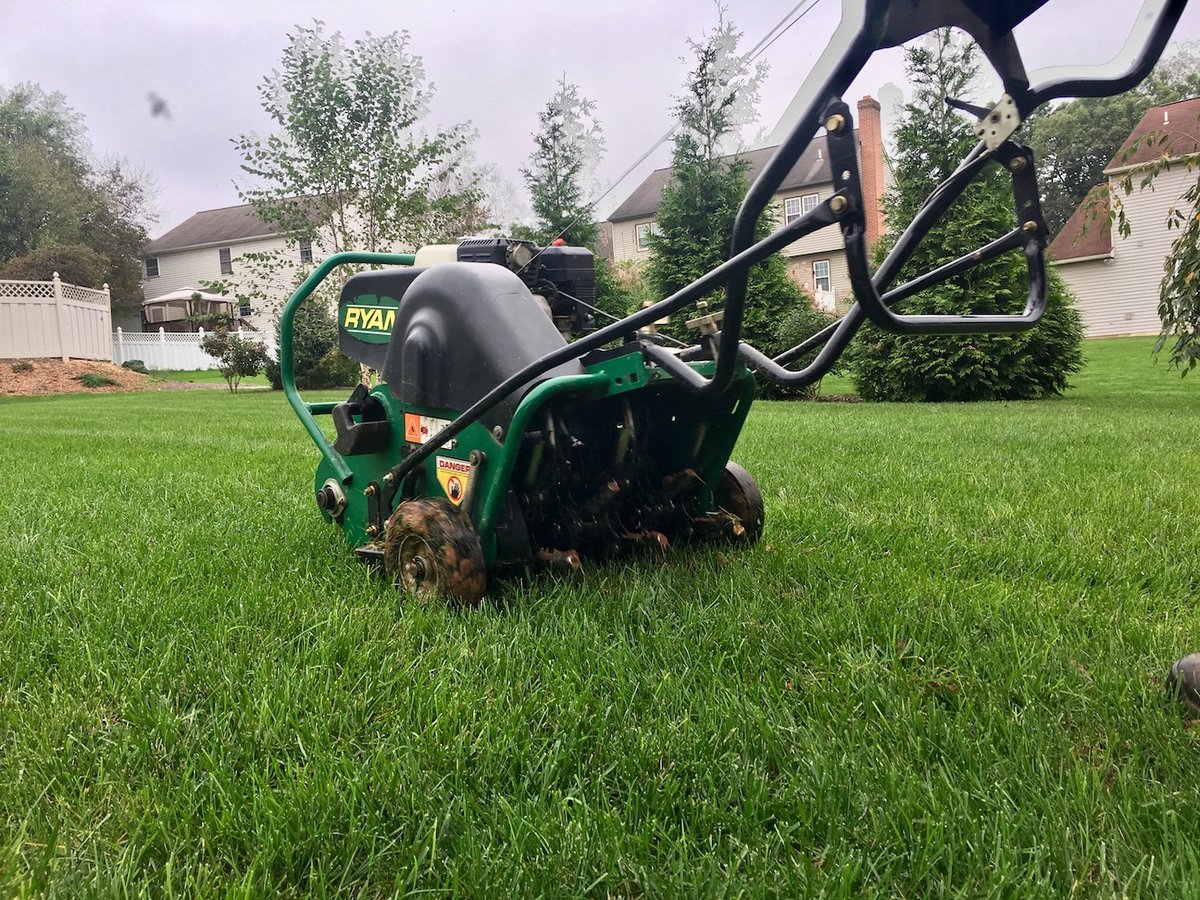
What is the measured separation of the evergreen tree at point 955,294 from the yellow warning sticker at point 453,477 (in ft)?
30.9

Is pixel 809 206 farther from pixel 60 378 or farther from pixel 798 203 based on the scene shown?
pixel 60 378

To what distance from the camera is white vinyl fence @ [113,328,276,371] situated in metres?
28.5

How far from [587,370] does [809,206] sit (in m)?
22.9

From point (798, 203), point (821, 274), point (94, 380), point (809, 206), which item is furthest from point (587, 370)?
point (821, 274)

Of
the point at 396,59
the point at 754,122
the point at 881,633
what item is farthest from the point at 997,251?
the point at 396,59

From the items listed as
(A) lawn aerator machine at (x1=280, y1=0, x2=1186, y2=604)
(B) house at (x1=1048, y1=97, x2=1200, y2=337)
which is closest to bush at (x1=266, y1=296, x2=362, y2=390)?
(A) lawn aerator machine at (x1=280, y1=0, x2=1186, y2=604)

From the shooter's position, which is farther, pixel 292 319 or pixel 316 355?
pixel 316 355

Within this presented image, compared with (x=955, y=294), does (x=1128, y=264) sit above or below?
above

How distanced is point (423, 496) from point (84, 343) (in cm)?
2420

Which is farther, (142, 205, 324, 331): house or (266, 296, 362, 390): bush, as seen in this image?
(142, 205, 324, 331): house

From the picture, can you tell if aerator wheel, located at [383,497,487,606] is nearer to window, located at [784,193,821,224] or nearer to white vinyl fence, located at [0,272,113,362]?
white vinyl fence, located at [0,272,113,362]

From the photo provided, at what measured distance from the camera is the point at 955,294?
38.7ft

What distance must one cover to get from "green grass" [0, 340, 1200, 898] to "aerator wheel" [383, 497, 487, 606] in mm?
74

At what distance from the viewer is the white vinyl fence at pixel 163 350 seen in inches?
1121
